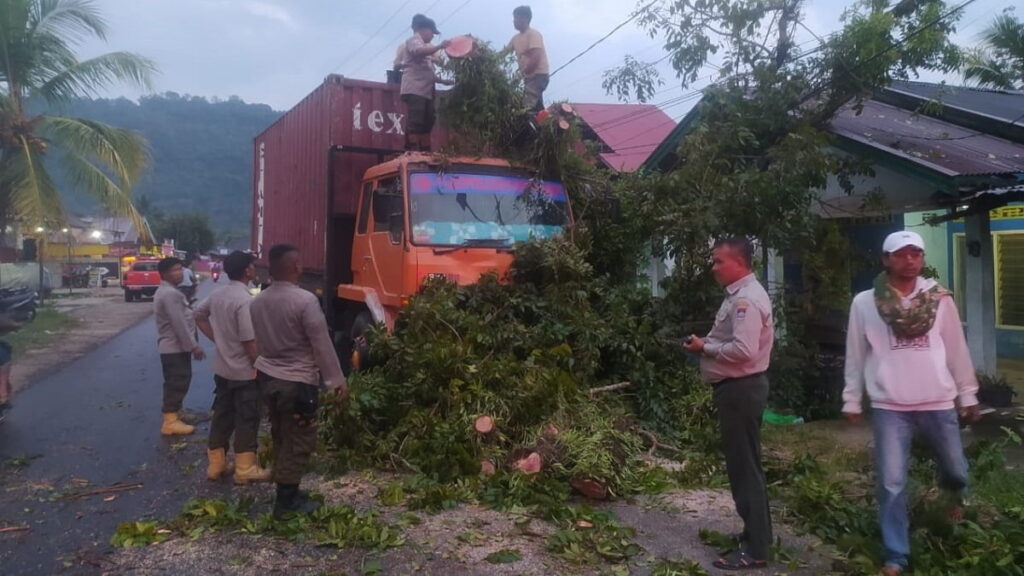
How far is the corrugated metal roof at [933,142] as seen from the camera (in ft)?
28.1

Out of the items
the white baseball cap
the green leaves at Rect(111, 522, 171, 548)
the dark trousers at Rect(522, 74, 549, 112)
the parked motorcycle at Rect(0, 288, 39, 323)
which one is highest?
the dark trousers at Rect(522, 74, 549, 112)

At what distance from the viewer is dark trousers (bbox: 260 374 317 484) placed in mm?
5242

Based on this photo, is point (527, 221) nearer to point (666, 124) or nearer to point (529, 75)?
point (529, 75)

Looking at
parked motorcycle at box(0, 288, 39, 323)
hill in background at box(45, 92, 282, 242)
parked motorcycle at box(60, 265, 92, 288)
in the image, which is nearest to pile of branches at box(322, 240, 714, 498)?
parked motorcycle at box(0, 288, 39, 323)

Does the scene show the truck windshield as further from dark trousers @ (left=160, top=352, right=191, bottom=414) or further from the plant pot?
the plant pot

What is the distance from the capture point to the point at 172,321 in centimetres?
785

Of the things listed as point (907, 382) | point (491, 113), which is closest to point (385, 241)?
point (491, 113)

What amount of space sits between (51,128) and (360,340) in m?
12.6

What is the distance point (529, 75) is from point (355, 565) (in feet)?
A: 19.8

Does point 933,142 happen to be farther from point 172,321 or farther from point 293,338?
point 172,321

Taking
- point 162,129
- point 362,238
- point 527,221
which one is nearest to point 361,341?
point 362,238

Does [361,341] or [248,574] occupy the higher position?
[361,341]

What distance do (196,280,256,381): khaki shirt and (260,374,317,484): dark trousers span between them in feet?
3.67

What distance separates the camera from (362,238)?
8.80m
